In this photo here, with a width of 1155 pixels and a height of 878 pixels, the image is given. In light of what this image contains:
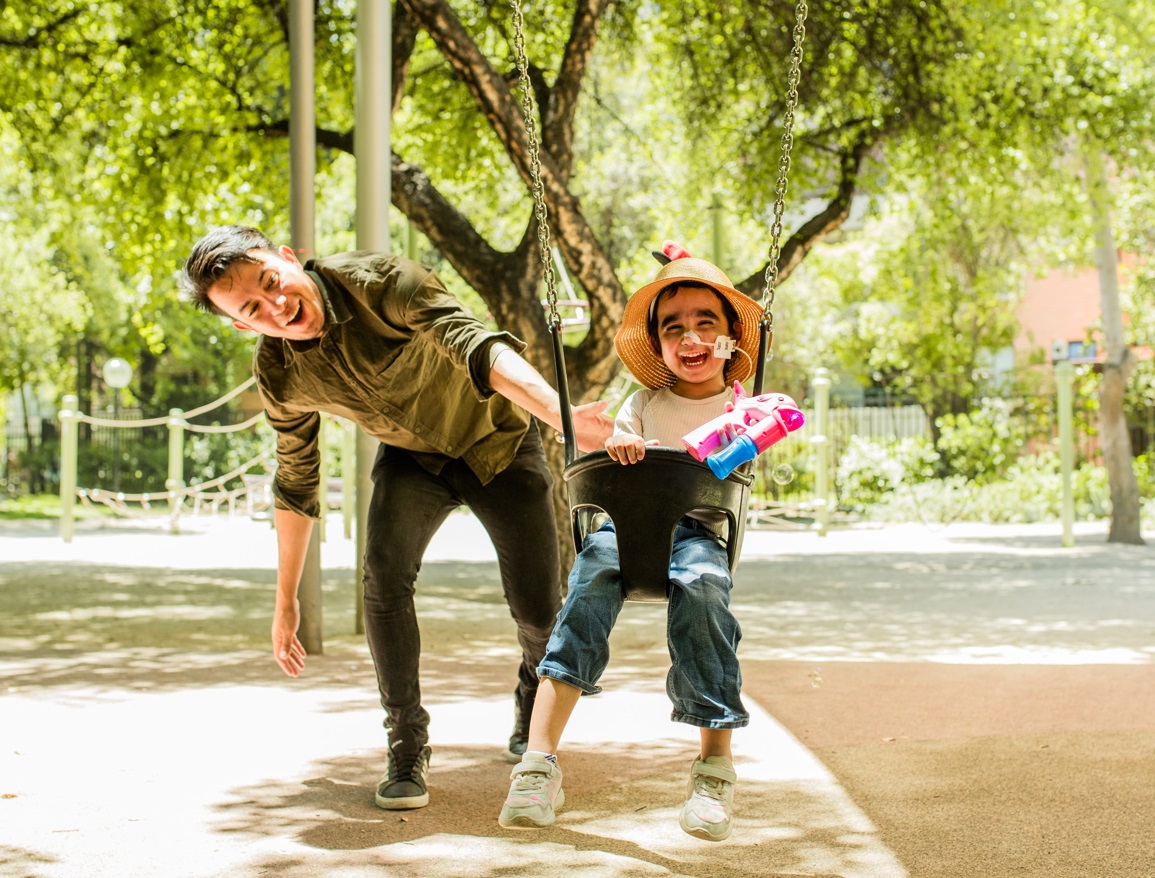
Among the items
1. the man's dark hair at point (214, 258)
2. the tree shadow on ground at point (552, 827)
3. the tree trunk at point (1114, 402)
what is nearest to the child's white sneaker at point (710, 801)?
the tree shadow on ground at point (552, 827)

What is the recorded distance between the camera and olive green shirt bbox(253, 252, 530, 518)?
11.8 ft

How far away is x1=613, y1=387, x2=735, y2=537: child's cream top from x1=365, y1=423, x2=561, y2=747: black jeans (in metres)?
0.49

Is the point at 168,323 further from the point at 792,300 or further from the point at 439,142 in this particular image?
the point at 439,142

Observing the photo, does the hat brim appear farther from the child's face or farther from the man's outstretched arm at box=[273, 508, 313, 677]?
the man's outstretched arm at box=[273, 508, 313, 677]

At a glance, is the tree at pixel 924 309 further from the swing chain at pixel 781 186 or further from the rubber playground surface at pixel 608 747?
the swing chain at pixel 781 186

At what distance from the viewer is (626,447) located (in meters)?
3.03

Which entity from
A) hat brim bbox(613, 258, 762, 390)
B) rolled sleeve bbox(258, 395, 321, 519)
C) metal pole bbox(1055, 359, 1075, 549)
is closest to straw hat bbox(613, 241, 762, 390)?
hat brim bbox(613, 258, 762, 390)

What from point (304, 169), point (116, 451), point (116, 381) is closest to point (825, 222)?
point (304, 169)

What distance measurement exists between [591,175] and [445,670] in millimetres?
20014

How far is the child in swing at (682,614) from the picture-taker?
304 centimetres

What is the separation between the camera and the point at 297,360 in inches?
144

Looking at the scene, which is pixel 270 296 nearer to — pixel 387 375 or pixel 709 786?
pixel 387 375

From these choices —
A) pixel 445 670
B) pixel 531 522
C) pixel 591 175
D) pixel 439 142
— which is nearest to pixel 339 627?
pixel 445 670

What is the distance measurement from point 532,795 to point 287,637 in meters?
1.33
